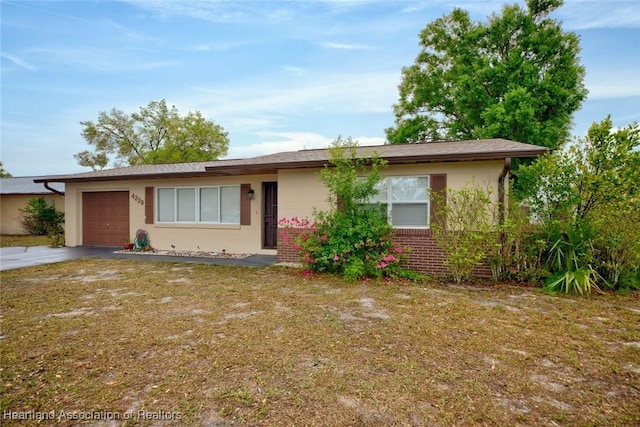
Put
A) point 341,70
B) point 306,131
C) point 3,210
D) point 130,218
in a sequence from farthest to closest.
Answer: point 306,131 < point 3,210 < point 341,70 < point 130,218

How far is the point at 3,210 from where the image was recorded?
19203 mm

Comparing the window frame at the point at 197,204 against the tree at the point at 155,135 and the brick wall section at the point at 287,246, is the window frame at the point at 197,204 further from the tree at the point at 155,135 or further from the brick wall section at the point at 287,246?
the tree at the point at 155,135

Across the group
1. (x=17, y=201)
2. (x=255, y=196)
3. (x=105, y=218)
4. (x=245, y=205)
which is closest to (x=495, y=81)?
(x=255, y=196)

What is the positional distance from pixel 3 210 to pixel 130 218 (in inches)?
534

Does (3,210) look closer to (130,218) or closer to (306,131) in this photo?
(130,218)

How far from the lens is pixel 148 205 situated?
1164cm

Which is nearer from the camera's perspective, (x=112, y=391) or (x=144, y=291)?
(x=112, y=391)

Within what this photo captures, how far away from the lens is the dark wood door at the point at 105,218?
39.9 feet

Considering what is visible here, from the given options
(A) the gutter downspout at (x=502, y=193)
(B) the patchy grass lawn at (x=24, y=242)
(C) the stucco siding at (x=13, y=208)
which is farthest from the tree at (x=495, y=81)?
(C) the stucco siding at (x=13, y=208)

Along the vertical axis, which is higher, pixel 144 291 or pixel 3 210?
pixel 3 210

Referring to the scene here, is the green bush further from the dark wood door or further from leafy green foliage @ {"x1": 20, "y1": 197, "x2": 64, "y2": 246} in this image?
the dark wood door

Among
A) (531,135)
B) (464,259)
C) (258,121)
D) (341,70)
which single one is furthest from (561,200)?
(258,121)

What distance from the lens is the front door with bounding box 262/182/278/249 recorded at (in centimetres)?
1040

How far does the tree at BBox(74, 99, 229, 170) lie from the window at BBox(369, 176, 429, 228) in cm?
2631
